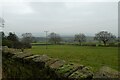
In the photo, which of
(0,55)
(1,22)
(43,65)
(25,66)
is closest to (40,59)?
(43,65)

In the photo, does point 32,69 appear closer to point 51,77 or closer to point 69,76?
point 51,77

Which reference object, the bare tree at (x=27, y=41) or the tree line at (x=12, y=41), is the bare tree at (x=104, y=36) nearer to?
the bare tree at (x=27, y=41)

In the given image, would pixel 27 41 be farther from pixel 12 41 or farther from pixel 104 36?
pixel 12 41

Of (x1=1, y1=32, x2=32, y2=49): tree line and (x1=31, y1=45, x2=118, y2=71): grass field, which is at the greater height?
(x1=1, y1=32, x2=32, y2=49): tree line

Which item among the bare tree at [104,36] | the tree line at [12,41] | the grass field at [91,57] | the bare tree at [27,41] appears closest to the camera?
the tree line at [12,41]

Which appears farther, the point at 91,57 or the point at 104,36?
the point at 104,36

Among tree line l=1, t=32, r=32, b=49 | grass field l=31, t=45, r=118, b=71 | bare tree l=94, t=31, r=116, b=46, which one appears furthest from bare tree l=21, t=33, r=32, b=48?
bare tree l=94, t=31, r=116, b=46

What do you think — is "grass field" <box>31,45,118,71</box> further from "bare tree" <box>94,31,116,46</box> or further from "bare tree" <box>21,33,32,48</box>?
"bare tree" <box>94,31,116,46</box>

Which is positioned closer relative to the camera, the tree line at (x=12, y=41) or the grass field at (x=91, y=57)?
the tree line at (x=12, y=41)

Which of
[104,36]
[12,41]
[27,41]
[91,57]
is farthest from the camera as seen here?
[104,36]

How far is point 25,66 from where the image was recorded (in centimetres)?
411

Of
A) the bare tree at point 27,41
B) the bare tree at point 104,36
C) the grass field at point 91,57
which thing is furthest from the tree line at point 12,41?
the bare tree at point 104,36

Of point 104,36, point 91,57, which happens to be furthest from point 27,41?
point 91,57

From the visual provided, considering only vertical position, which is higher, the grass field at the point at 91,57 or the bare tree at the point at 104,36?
the bare tree at the point at 104,36
